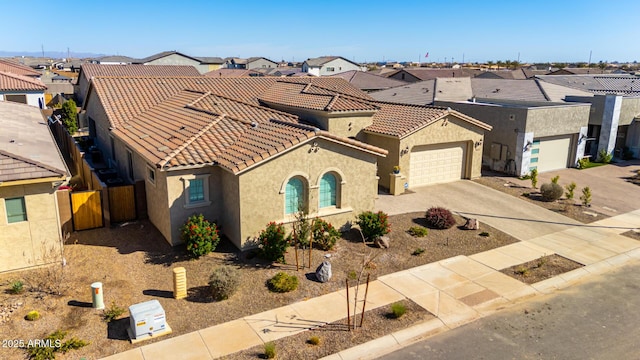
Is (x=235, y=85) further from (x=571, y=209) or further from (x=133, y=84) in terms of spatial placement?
(x=571, y=209)

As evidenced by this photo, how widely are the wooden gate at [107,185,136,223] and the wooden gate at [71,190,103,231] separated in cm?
53

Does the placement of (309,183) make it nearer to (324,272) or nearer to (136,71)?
(324,272)

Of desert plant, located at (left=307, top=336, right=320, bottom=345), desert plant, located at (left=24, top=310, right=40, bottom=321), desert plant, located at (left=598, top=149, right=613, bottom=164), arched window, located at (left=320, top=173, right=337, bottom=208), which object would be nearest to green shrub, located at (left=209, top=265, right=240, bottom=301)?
desert plant, located at (left=307, top=336, right=320, bottom=345)

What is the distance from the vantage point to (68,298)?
12.5m

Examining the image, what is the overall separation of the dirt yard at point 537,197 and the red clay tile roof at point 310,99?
793cm

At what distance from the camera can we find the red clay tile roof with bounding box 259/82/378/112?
928 inches

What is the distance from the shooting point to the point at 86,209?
55.7 ft

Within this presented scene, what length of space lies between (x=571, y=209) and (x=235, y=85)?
19.7 metres

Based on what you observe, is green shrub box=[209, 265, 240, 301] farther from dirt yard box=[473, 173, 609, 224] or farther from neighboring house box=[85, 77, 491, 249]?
dirt yard box=[473, 173, 609, 224]

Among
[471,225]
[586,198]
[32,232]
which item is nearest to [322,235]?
[471,225]

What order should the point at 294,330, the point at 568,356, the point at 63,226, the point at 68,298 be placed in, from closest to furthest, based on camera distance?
the point at 568,356
the point at 294,330
the point at 68,298
the point at 63,226

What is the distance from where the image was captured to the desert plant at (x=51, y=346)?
10.1 m

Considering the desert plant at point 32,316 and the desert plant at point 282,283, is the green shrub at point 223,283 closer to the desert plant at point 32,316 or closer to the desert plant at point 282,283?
the desert plant at point 282,283

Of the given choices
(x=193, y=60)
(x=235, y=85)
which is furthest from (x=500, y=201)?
(x=193, y=60)
